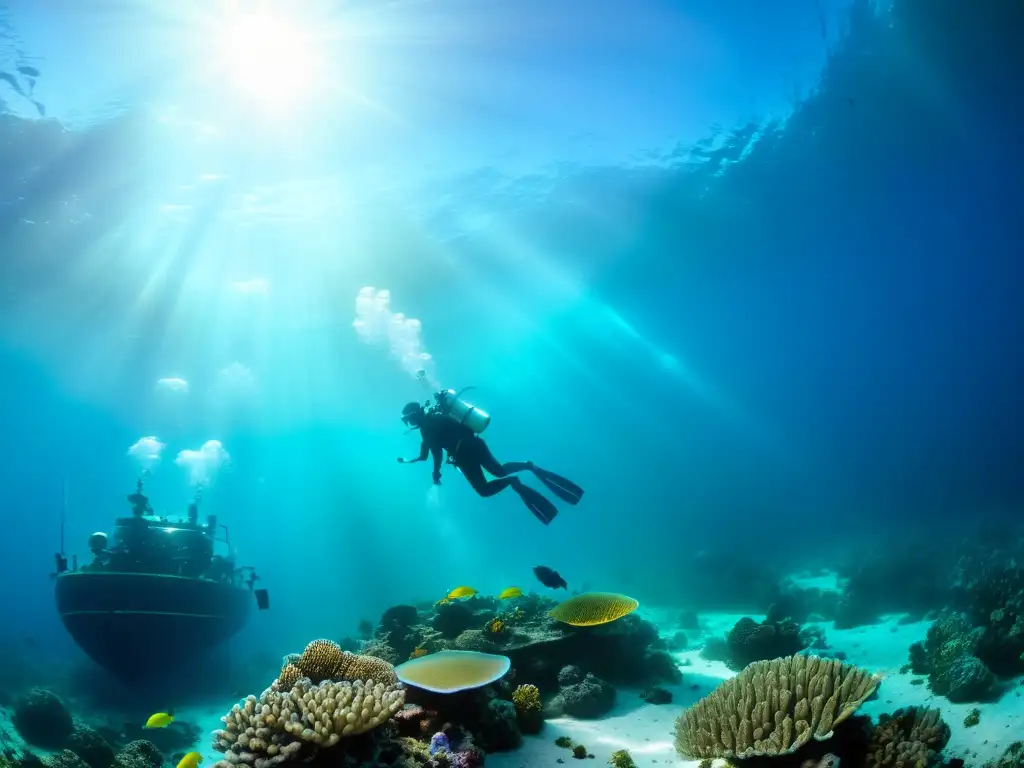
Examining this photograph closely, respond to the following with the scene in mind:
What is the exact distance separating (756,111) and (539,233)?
12.9m

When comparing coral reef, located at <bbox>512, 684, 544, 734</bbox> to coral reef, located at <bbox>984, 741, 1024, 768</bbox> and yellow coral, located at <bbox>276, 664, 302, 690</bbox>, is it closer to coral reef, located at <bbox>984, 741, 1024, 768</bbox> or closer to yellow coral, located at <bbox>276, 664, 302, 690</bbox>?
yellow coral, located at <bbox>276, 664, 302, 690</bbox>

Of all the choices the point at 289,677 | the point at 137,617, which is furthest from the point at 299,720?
the point at 137,617

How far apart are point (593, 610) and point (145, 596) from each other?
48.7ft

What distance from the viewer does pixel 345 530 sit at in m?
107

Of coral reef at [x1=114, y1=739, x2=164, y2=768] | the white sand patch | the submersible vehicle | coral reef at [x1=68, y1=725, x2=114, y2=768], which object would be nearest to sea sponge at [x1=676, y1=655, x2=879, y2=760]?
coral reef at [x1=114, y1=739, x2=164, y2=768]

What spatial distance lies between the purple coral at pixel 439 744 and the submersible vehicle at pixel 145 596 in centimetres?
1115

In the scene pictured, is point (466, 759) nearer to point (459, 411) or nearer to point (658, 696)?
point (658, 696)

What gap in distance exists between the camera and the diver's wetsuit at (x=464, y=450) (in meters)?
10.7

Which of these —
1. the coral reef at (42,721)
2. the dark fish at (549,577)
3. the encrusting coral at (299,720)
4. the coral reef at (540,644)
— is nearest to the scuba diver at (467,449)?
the dark fish at (549,577)

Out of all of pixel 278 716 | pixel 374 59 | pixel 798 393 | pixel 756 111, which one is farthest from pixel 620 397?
pixel 278 716

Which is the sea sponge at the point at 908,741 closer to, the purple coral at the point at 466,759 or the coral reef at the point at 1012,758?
the coral reef at the point at 1012,758

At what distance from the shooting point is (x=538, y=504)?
10.6 meters

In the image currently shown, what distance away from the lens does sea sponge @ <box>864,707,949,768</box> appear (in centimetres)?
421

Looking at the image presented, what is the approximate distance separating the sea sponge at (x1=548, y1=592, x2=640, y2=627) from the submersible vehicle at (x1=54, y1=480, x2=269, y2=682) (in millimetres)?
9815
